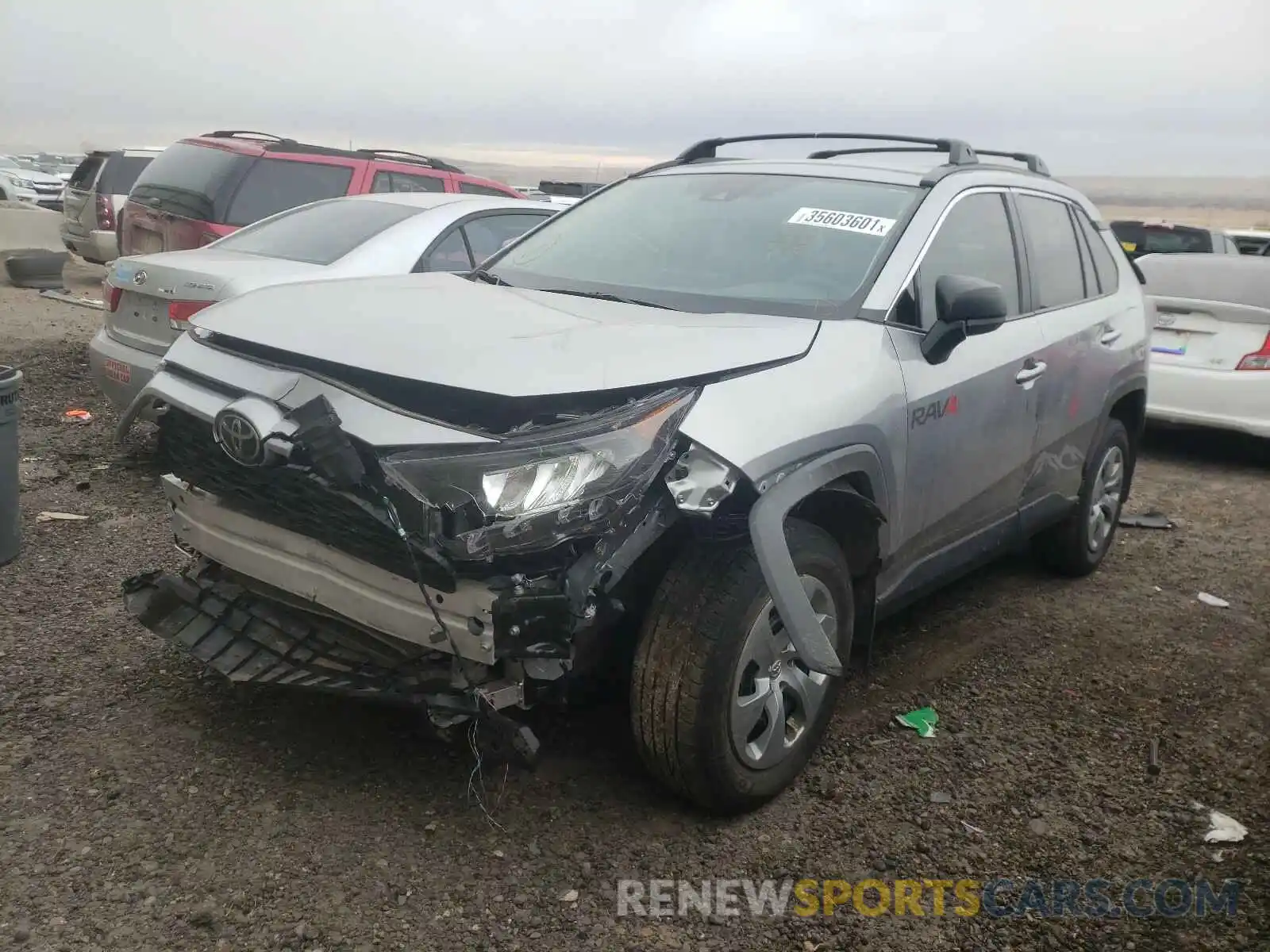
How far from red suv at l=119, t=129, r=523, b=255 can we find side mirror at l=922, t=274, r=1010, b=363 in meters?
4.51

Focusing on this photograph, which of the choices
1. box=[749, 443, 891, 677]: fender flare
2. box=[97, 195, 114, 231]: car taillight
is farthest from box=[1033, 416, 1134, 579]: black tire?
box=[97, 195, 114, 231]: car taillight

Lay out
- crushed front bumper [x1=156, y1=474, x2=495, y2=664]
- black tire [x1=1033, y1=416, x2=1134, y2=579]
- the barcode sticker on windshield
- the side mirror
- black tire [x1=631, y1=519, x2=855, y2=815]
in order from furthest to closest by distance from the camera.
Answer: black tire [x1=1033, y1=416, x2=1134, y2=579] < the barcode sticker on windshield < the side mirror < black tire [x1=631, y1=519, x2=855, y2=815] < crushed front bumper [x1=156, y1=474, x2=495, y2=664]

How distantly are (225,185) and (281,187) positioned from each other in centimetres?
42

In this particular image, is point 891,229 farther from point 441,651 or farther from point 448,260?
point 448,260

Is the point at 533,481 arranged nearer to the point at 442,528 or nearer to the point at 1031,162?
the point at 442,528

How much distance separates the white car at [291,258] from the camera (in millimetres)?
5289

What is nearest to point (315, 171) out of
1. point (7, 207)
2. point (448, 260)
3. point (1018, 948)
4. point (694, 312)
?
point (448, 260)

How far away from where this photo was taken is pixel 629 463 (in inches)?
99.7

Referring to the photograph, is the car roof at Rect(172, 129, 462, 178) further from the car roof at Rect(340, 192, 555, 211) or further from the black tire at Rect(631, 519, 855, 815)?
the black tire at Rect(631, 519, 855, 815)

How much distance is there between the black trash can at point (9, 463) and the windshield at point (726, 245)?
6.88 ft

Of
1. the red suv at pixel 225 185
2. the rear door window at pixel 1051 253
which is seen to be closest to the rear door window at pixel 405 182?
the red suv at pixel 225 185

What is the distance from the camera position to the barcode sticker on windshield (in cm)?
363

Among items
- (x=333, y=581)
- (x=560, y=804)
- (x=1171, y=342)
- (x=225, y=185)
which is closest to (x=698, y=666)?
(x=560, y=804)

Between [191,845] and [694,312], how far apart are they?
208cm
